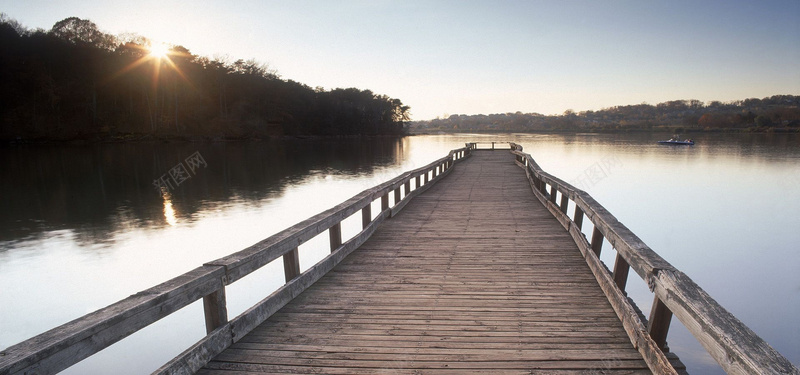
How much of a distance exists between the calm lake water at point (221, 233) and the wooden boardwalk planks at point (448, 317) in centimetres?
437

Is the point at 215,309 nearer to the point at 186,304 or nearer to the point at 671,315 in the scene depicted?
the point at 186,304

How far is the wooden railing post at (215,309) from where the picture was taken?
2.85 meters

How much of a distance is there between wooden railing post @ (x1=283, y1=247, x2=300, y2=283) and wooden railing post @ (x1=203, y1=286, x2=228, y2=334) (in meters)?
1.02

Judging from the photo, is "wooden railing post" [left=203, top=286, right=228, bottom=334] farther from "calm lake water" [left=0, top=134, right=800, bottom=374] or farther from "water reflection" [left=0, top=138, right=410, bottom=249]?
"water reflection" [left=0, top=138, right=410, bottom=249]

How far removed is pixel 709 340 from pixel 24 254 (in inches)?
643

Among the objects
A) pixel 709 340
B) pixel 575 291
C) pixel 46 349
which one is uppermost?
pixel 46 349

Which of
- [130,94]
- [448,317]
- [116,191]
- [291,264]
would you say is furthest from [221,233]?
[130,94]

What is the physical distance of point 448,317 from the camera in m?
3.62

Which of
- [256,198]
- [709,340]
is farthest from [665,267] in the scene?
[256,198]

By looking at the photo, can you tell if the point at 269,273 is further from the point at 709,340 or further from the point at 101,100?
the point at 101,100

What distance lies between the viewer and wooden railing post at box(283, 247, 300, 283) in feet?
13.0

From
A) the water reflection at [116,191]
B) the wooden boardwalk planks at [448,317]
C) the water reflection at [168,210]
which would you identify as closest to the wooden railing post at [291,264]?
the wooden boardwalk planks at [448,317]

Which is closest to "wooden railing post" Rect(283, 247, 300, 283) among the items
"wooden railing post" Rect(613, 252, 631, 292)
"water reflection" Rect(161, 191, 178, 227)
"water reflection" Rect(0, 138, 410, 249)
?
"wooden railing post" Rect(613, 252, 631, 292)

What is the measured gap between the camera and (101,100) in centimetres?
6425
